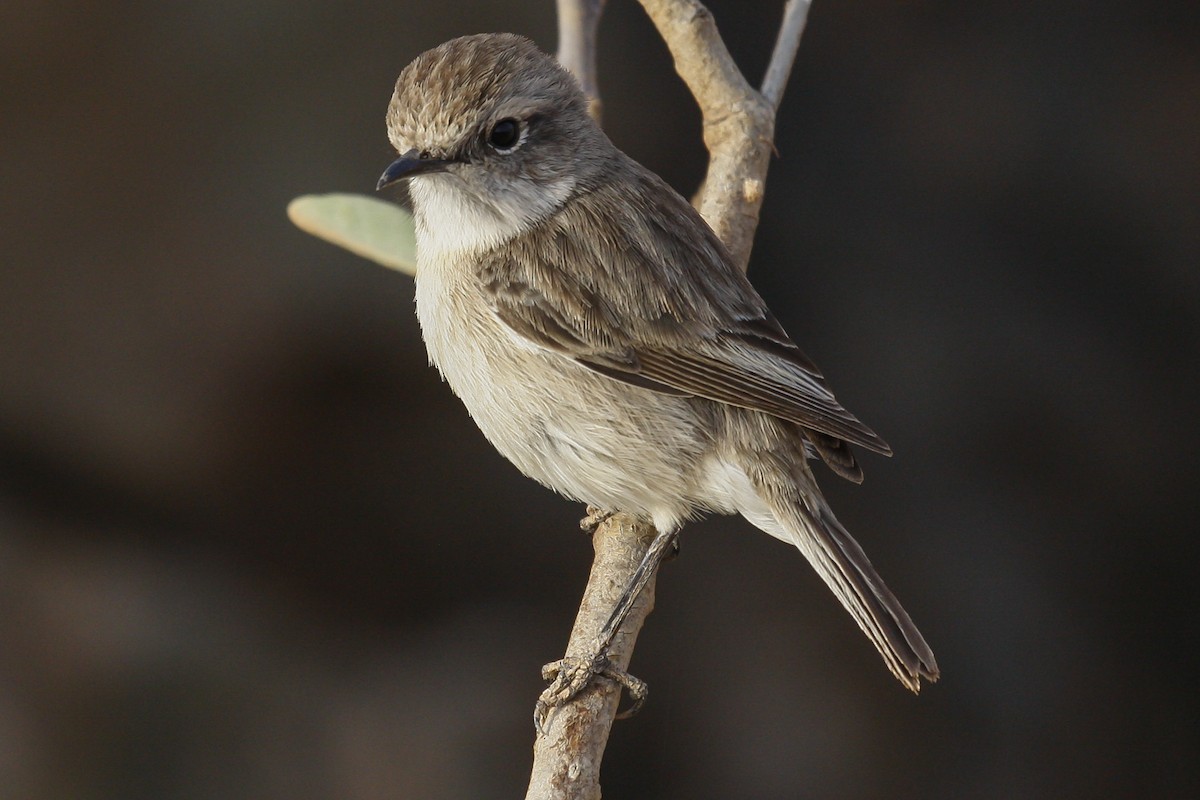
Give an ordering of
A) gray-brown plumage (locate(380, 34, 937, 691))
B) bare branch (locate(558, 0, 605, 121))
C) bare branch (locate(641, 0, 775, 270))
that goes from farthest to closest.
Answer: bare branch (locate(558, 0, 605, 121)) < bare branch (locate(641, 0, 775, 270)) < gray-brown plumage (locate(380, 34, 937, 691))

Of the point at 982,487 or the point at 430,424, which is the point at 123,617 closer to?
the point at 430,424

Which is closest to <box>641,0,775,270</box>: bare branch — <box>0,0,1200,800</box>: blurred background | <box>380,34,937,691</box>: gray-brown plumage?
<box>380,34,937,691</box>: gray-brown plumage

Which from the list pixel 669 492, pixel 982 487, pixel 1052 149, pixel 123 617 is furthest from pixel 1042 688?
pixel 123 617

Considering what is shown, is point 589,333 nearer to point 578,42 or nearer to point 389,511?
point 578,42

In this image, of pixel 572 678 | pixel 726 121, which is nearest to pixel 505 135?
pixel 726 121

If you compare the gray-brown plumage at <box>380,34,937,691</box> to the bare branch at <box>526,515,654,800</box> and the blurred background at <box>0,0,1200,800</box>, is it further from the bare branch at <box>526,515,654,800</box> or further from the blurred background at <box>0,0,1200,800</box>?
the blurred background at <box>0,0,1200,800</box>
